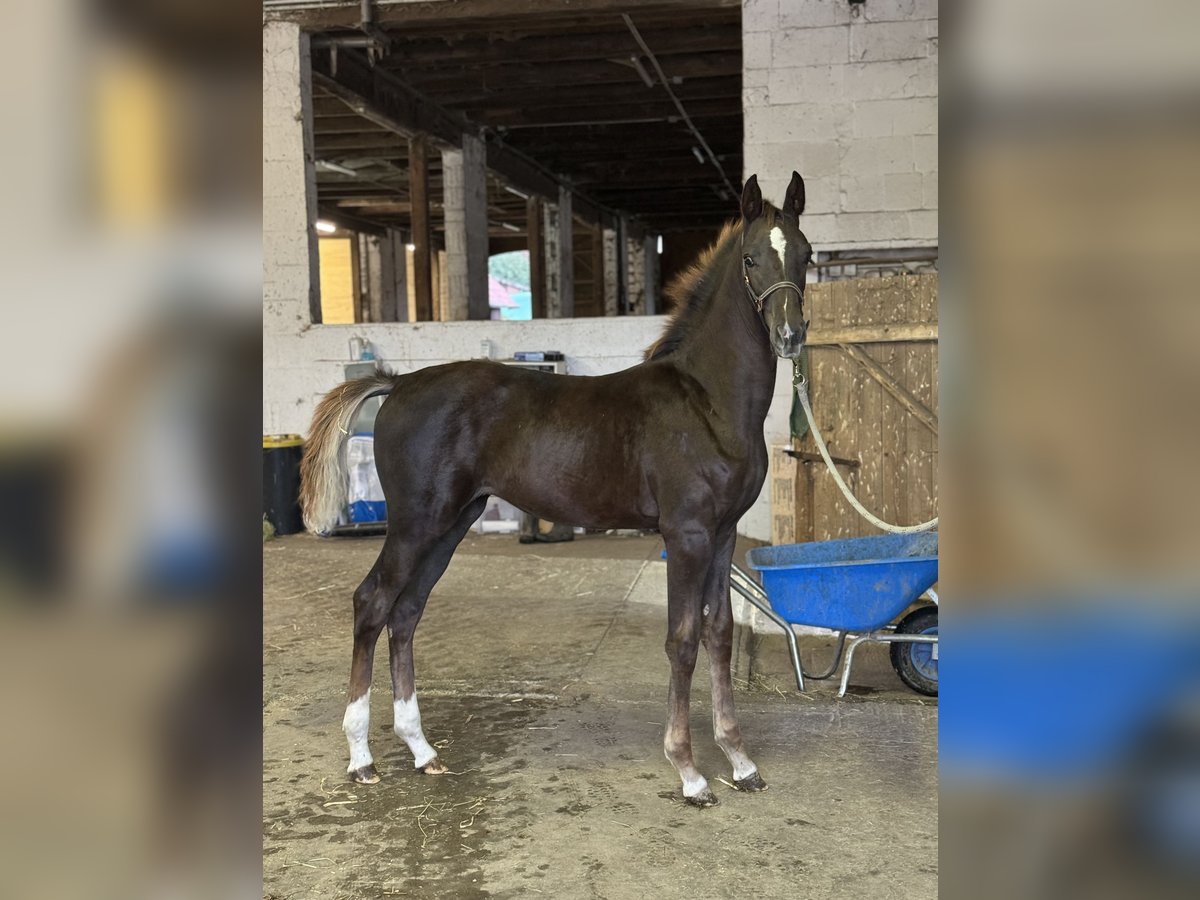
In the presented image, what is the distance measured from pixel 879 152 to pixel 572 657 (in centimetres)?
426

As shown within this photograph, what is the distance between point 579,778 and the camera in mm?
2867

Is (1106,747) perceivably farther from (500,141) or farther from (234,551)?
(500,141)

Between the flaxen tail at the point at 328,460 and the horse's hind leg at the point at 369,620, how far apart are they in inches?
9.8

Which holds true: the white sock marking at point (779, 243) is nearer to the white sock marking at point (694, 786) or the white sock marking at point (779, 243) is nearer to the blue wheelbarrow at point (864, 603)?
the blue wheelbarrow at point (864, 603)

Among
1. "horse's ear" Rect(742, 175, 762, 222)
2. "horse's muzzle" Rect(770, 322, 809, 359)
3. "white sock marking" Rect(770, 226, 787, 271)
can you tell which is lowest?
"horse's muzzle" Rect(770, 322, 809, 359)

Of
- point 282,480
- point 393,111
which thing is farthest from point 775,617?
point 393,111

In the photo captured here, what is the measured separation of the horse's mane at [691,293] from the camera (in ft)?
9.77

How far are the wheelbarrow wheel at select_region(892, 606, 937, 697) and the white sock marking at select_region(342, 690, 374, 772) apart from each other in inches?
83.1

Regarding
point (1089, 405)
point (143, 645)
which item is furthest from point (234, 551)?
point (1089, 405)

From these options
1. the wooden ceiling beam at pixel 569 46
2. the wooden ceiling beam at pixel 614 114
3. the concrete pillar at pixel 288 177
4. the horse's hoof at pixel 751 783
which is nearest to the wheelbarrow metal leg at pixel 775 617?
the horse's hoof at pixel 751 783

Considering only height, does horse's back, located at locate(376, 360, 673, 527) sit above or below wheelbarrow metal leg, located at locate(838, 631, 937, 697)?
above

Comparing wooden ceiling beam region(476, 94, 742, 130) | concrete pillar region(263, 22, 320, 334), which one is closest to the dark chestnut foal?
concrete pillar region(263, 22, 320, 334)

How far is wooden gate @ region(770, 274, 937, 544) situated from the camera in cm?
476

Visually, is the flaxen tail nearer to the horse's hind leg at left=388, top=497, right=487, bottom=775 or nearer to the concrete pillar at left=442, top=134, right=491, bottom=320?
the horse's hind leg at left=388, top=497, right=487, bottom=775
